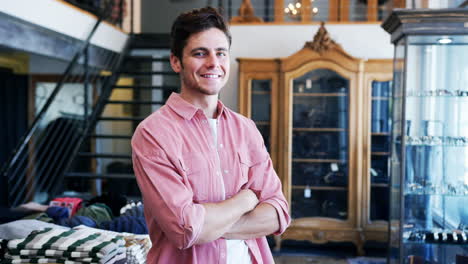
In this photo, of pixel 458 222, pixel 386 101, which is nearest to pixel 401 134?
pixel 458 222

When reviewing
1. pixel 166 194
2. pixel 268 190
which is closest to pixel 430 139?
pixel 268 190

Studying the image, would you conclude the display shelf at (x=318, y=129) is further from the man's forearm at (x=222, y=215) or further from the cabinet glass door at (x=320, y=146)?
the man's forearm at (x=222, y=215)

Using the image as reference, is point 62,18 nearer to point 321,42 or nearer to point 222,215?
point 321,42

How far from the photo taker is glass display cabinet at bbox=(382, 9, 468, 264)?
12.3 ft

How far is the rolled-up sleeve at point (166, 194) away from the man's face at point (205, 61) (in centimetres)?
20

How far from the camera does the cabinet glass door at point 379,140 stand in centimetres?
541

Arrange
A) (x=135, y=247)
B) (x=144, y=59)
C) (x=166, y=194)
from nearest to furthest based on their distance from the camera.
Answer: (x=166, y=194) → (x=135, y=247) → (x=144, y=59)

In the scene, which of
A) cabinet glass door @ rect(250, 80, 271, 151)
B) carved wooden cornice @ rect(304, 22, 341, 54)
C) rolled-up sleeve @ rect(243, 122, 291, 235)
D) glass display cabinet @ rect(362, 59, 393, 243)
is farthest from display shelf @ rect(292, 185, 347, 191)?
rolled-up sleeve @ rect(243, 122, 291, 235)

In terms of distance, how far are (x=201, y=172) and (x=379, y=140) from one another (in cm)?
446

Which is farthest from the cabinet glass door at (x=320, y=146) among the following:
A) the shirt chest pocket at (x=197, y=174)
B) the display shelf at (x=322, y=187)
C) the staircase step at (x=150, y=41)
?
the shirt chest pocket at (x=197, y=174)

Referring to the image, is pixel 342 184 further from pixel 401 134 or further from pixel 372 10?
pixel 372 10

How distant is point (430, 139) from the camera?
3.87 m

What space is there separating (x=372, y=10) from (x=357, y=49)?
111 cm

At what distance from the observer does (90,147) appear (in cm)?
750
